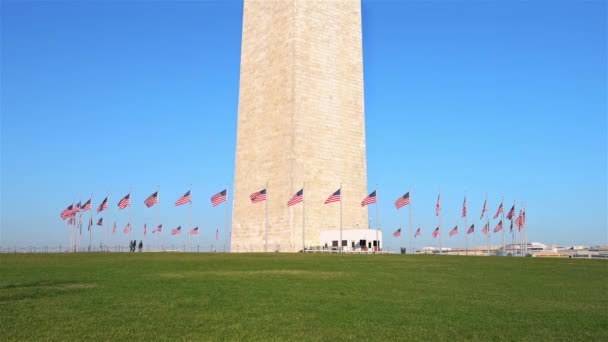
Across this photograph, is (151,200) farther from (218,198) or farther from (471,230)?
(471,230)

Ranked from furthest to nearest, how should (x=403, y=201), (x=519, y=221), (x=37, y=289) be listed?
1. (x=519, y=221)
2. (x=403, y=201)
3. (x=37, y=289)

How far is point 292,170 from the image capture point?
60.5 m

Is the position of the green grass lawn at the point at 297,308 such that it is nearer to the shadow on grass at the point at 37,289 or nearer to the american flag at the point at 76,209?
the shadow on grass at the point at 37,289

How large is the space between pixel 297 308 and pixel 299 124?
1866 inches

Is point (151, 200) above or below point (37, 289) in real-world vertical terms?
above

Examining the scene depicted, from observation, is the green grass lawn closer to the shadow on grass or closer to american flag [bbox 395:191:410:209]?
the shadow on grass

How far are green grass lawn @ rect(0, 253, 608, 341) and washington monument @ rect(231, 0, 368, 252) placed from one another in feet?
124

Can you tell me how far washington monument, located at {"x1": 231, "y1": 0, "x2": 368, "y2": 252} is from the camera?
202 ft

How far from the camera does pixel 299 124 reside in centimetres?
6138

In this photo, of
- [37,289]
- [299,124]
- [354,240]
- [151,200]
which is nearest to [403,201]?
[354,240]

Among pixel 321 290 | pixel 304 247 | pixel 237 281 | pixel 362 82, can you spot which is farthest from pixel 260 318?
pixel 362 82

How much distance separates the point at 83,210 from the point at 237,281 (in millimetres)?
38937

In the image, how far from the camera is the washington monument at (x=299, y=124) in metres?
61.5

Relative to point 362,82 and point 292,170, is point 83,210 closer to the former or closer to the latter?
point 292,170
